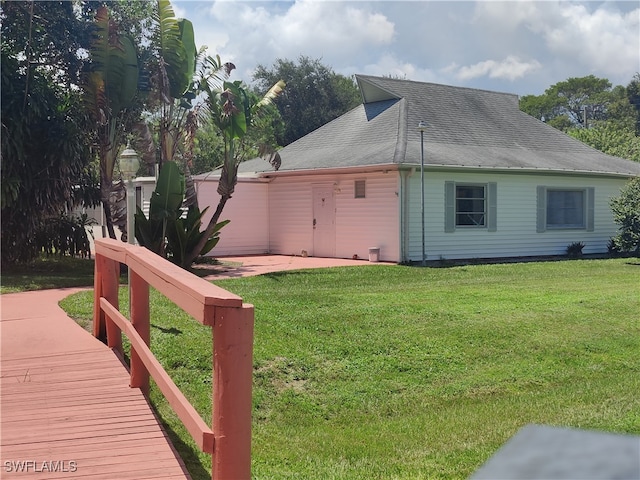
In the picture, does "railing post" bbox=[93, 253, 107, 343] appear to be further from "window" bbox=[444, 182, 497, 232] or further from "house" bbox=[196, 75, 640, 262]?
"window" bbox=[444, 182, 497, 232]

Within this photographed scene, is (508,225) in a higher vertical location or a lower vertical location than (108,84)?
lower

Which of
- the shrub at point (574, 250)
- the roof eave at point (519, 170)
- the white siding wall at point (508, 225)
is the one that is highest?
the roof eave at point (519, 170)

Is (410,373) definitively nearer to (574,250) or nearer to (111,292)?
(111,292)

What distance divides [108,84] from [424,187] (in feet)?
25.8

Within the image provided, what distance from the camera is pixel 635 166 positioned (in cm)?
2281

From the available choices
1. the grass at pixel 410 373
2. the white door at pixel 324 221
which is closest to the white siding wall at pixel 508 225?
the white door at pixel 324 221

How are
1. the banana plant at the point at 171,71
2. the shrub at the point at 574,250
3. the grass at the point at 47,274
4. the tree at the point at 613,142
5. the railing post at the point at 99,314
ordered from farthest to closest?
the tree at the point at 613,142
the shrub at the point at 574,250
the banana plant at the point at 171,71
the grass at the point at 47,274
the railing post at the point at 99,314

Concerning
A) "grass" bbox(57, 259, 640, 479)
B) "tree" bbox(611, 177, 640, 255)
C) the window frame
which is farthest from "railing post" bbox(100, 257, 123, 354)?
"tree" bbox(611, 177, 640, 255)

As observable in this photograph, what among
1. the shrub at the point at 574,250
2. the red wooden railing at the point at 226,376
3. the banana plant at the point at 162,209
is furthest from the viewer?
the shrub at the point at 574,250

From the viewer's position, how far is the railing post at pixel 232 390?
315cm

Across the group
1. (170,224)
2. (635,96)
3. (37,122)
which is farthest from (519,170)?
(635,96)

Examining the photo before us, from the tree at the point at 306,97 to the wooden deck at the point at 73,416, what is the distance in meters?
40.1

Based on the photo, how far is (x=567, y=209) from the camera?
2025 cm

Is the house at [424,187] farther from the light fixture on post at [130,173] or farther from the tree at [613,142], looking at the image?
the tree at [613,142]
